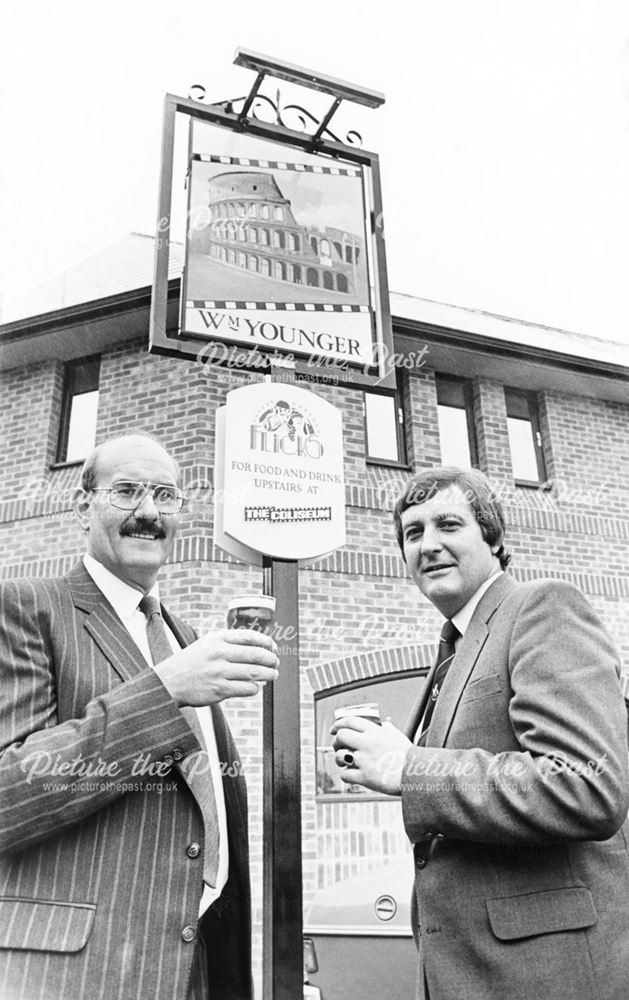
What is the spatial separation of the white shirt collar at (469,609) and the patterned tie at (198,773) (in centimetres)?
78

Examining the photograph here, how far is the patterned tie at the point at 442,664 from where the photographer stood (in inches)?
86.6

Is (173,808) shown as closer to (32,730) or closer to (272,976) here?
(32,730)

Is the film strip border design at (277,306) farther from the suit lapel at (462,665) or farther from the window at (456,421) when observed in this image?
the window at (456,421)

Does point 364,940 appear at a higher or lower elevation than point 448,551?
lower

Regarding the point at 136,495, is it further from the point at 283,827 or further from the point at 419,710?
the point at 283,827

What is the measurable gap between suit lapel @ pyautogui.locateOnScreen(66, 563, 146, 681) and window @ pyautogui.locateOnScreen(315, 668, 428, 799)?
13.7ft

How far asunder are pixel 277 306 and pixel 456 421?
410 centimetres

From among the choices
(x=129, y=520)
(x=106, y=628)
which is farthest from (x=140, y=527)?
(x=106, y=628)

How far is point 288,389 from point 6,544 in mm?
4124

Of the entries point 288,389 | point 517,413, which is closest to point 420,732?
point 288,389

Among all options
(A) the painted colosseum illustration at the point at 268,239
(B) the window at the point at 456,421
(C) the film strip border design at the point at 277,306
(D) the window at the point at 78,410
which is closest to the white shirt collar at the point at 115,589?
(C) the film strip border design at the point at 277,306

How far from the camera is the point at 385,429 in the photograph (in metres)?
6.87

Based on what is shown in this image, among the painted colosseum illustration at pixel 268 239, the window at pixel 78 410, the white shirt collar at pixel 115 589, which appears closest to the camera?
the white shirt collar at pixel 115 589

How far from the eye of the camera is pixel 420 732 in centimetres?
223
